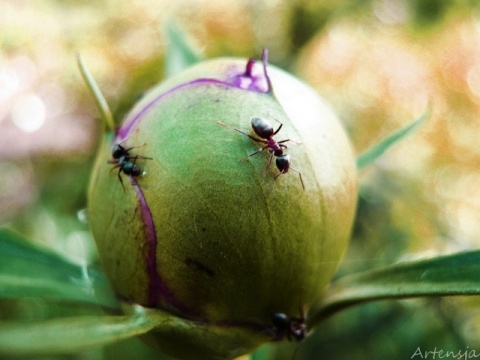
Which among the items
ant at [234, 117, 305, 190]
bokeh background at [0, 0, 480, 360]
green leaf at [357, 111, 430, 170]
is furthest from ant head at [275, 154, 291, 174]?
bokeh background at [0, 0, 480, 360]

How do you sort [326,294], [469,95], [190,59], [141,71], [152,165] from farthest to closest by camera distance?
[469,95] → [141,71] → [190,59] → [326,294] → [152,165]

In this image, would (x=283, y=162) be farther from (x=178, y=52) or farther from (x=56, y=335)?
(x=178, y=52)

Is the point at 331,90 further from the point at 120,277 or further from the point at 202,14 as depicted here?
the point at 120,277

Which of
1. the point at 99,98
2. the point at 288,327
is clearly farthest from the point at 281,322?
the point at 99,98

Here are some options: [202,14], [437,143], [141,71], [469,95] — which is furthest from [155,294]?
[469,95]

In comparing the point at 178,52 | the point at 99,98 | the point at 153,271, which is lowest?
the point at 153,271
